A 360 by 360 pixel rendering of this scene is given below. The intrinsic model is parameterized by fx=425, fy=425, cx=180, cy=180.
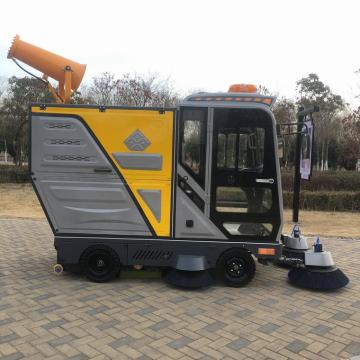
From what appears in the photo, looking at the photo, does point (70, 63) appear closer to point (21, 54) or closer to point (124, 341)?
point (21, 54)

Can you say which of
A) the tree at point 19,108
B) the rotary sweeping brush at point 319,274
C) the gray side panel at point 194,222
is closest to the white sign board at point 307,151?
the rotary sweeping brush at point 319,274

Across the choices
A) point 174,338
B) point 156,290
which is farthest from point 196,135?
point 174,338

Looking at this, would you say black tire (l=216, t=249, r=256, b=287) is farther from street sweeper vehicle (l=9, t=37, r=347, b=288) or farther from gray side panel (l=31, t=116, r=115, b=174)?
gray side panel (l=31, t=116, r=115, b=174)

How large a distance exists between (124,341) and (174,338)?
0.45 m

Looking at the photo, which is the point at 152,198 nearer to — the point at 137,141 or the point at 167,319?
the point at 137,141

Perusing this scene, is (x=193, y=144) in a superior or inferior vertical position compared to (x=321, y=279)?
superior

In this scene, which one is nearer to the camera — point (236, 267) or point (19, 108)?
point (236, 267)

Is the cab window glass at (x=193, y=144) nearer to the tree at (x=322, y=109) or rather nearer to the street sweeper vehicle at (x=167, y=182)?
the street sweeper vehicle at (x=167, y=182)

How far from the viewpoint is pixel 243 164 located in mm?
5109

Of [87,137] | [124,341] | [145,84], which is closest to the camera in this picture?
[124,341]

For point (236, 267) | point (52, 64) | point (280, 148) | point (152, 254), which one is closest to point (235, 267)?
point (236, 267)

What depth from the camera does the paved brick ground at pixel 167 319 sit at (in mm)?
3625

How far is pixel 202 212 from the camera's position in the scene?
203 inches

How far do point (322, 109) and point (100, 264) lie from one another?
31.6m
